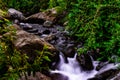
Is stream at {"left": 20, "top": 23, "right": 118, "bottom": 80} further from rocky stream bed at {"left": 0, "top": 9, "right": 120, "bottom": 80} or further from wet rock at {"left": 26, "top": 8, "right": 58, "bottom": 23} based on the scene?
wet rock at {"left": 26, "top": 8, "right": 58, "bottom": 23}

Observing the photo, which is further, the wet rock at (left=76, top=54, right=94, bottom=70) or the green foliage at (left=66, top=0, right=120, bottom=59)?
the wet rock at (left=76, top=54, right=94, bottom=70)

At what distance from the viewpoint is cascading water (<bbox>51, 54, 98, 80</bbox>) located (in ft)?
22.4

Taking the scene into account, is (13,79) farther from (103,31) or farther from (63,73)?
(103,31)

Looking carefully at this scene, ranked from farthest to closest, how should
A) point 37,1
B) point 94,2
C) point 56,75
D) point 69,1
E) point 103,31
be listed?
1. point 37,1
2. point 69,1
3. point 94,2
4. point 103,31
5. point 56,75

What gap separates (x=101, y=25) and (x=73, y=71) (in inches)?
57.4

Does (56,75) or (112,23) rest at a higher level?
(112,23)

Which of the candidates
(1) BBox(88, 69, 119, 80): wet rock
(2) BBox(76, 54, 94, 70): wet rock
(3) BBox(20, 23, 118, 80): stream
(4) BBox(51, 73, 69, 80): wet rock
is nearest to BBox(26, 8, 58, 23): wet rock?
(3) BBox(20, 23, 118, 80): stream

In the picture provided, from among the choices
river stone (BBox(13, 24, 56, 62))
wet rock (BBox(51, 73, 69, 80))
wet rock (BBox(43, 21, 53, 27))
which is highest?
wet rock (BBox(43, 21, 53, 27))

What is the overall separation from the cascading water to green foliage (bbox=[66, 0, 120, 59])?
547mm

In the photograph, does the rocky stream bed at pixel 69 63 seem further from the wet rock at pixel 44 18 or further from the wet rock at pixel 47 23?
the wet rock at pixel 44 18

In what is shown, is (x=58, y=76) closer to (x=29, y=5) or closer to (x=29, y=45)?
(x=29, y=45)

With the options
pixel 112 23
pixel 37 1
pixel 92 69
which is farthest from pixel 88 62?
pixel 37 1

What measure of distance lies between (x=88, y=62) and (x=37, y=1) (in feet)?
32.5

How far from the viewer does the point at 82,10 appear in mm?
8031
